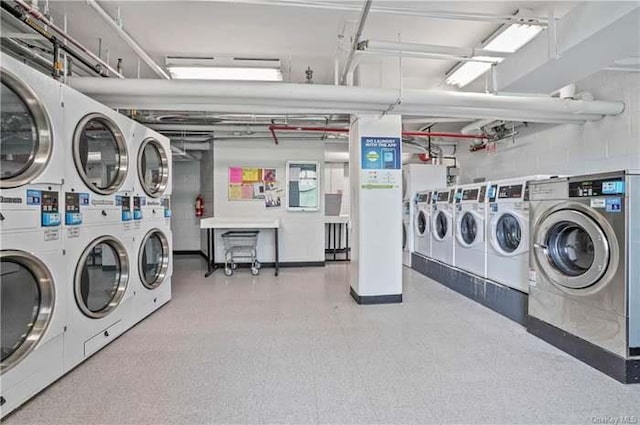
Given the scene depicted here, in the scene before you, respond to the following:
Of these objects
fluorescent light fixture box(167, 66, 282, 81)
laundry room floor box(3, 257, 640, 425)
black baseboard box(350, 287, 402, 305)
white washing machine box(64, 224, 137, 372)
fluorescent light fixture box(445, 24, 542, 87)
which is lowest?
laundry room floor box(3, 257, 640, 425)

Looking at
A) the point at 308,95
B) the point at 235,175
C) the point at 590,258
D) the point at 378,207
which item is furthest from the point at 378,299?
the point at 235,175

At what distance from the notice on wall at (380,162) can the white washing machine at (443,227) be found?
135 cm

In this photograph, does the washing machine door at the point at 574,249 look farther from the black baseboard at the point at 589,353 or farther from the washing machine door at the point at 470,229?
the washing machine door at the point at 470,229

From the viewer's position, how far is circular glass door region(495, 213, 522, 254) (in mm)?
3609

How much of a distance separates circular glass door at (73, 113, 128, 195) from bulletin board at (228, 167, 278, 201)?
3258 mm

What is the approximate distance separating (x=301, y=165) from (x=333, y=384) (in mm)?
4709

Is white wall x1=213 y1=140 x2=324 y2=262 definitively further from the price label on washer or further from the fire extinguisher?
the price label on washer

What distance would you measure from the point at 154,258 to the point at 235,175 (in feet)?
9.16

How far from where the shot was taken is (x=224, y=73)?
364 cm

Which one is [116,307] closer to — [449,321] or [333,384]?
[333,384]

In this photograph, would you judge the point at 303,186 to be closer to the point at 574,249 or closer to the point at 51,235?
the point at 574,249

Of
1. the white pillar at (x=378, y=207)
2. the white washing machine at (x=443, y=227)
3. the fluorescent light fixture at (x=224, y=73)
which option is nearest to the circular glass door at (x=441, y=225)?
the white washing machine at (x=443, y=227)

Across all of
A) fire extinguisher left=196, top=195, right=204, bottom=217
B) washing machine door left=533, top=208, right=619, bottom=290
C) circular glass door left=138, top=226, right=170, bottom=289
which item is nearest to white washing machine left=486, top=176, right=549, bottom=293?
washing machine door left=533, top=208, right=619, bottom=290

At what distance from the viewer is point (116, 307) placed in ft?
9.80
